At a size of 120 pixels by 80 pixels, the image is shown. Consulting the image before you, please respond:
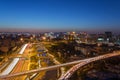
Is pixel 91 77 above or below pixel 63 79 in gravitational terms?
below

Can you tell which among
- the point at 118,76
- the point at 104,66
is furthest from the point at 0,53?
the point at 118,76

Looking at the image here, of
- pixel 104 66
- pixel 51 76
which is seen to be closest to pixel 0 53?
pixel 51 76

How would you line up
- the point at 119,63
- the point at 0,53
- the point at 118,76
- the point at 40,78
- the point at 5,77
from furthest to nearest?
the point at 0,53 < the point at 119,63 < the point at 118,76 < the point at 40,78 < the point at 5,77

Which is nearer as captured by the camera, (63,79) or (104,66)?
(63,79)

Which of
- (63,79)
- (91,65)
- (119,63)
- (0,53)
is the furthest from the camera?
(0,53)

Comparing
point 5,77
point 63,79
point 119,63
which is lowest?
point 119,63

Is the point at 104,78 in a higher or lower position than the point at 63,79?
lower

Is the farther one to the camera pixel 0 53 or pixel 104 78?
pixel 0 53

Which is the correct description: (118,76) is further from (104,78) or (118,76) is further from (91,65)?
(91,65)

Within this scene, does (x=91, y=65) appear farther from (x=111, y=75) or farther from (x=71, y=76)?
(x=71, y=76)
